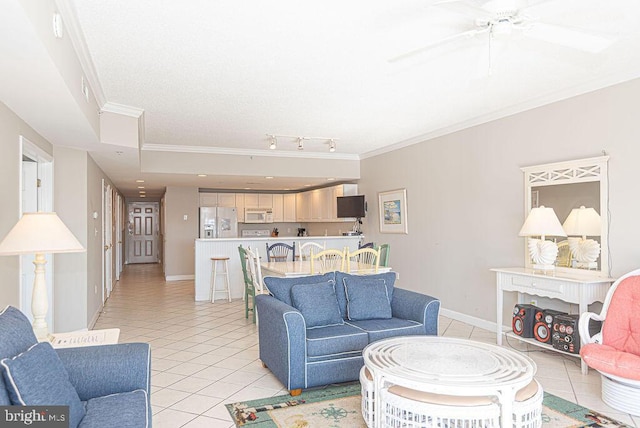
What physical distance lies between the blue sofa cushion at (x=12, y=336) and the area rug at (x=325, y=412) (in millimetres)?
1419

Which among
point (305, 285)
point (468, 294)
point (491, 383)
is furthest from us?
point (468, 294)

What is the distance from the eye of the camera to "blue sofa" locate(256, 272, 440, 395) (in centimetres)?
327

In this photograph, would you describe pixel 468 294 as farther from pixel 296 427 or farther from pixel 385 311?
pixel 296 427

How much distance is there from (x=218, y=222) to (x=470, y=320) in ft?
21.9

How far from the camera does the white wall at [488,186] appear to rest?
383 centimetres

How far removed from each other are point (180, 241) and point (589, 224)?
8.56 metres

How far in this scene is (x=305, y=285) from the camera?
150 inches

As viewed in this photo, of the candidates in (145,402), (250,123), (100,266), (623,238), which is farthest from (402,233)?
(145,402)

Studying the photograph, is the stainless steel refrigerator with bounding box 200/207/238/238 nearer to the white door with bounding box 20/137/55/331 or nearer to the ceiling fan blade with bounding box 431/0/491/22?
the white door with bounding box 20/137/55/331

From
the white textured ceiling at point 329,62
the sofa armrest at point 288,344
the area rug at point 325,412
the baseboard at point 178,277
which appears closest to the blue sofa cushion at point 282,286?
the sofa armrest at point 288,344

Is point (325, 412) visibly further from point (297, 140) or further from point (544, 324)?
point (297, 140)

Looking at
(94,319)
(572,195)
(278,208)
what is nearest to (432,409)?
(572,195)

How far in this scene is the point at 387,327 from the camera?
142 inches

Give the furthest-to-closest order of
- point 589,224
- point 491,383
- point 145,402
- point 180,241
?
point 180,241, point 589,224, point 491,383, point 145,402
